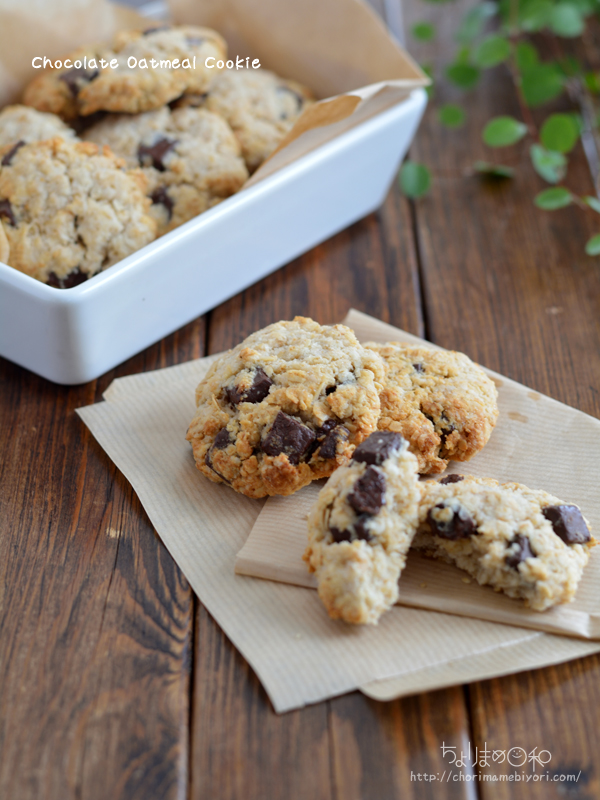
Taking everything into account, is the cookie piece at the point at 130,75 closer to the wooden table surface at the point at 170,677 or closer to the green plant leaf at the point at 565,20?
the wooden table surface at the point at 170,677

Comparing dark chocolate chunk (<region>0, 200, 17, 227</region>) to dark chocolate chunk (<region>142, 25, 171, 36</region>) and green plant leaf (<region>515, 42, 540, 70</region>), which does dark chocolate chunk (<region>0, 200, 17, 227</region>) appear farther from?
green plant leaf (<region>515, 42, 540, 70</region>)

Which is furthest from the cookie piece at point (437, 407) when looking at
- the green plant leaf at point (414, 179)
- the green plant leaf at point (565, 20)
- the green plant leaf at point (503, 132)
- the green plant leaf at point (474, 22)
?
the green plant leaf at point (474, 22)

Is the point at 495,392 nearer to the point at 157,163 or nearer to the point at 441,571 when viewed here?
the point at 441,571

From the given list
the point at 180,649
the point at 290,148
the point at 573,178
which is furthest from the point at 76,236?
the point at 573,178

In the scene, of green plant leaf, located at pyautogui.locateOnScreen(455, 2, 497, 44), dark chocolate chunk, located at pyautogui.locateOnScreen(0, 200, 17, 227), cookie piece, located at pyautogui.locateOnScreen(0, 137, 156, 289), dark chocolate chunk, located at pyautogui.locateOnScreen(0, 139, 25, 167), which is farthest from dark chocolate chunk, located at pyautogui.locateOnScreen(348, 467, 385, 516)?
green plant leaf, located at pyautogui.locateOnScreen(455, 2, 497, 44)

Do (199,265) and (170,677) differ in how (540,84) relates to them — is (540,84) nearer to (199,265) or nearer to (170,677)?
(199,265)

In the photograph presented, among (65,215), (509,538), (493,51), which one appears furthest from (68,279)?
(493,51)

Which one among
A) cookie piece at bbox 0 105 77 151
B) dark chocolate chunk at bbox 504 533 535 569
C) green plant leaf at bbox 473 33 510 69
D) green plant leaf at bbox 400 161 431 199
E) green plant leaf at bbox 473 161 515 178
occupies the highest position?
cookie piece at bbox 0 105 77 151
